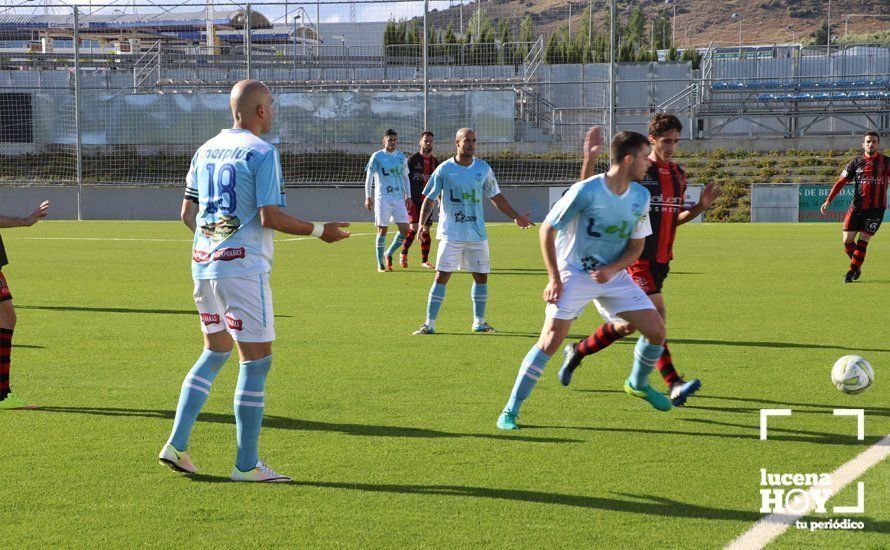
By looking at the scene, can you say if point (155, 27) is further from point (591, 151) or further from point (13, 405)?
point (591, 151)

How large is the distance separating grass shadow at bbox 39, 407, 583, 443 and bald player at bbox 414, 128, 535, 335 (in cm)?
378

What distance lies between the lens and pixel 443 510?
191 inches

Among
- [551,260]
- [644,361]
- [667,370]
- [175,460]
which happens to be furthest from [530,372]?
[175,460]

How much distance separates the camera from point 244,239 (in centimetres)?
509

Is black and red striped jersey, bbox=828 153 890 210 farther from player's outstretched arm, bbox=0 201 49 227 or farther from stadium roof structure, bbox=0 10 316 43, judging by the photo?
stadium roof structure, bbox=0 10 316 43

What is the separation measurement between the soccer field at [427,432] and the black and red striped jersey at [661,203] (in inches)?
40.9

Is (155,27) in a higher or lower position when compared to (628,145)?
higher

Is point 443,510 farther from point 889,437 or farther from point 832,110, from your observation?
point 832,110

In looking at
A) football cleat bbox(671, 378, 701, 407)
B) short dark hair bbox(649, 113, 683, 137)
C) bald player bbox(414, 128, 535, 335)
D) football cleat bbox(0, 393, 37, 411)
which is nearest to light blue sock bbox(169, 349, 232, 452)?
football cleat bbox(0, 393, 37, 411)

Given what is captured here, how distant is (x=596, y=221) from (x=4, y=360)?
3.95 metres

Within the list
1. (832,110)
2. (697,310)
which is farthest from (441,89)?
(697,310)

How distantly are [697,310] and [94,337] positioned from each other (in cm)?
659

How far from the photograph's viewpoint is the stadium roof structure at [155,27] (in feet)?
127

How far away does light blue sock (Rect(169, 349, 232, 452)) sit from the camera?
531 centimetres
